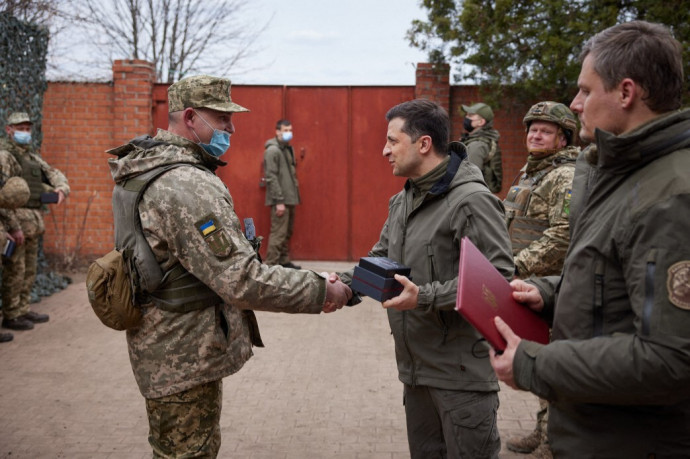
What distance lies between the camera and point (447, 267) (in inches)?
119

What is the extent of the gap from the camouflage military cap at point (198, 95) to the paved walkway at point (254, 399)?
2.56 metres

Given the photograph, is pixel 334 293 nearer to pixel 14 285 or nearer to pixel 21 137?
pixel 14 285

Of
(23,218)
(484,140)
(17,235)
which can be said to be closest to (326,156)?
(484,140)

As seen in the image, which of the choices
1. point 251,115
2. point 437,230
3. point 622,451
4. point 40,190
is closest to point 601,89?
point 622,451

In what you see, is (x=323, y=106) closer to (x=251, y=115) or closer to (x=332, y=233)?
(x=251, y=115)

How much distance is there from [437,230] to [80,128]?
946 cm

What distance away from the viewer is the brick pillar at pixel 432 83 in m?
10.5

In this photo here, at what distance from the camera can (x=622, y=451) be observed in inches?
73.4

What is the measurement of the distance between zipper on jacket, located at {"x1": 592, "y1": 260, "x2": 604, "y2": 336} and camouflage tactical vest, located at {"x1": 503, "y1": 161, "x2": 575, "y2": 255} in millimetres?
2579

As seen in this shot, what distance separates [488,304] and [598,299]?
1.10ft

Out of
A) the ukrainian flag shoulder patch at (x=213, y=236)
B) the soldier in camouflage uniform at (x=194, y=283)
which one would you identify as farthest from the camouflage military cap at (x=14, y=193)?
the ukrainian flag shoulder patch at (x=213, y=236)

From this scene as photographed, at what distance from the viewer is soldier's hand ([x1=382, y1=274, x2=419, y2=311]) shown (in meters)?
2.76

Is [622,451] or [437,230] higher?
[437,230]

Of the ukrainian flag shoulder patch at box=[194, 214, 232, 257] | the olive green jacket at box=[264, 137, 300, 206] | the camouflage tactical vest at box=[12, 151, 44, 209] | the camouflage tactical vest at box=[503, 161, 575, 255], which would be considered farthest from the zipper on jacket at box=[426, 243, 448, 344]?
the olive green jacket at box=[264, 137, 300, 206]
